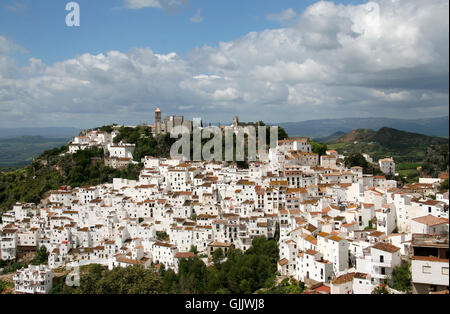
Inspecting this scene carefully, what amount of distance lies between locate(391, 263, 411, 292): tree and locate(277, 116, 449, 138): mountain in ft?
113

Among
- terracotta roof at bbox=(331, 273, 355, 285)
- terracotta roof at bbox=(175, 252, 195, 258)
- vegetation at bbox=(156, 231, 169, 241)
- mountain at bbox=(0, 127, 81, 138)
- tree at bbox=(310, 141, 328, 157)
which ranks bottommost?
terracotta roof at bbox=(175, 252, 195, 258)

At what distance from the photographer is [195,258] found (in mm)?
17219

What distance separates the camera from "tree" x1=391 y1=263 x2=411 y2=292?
10547 mm

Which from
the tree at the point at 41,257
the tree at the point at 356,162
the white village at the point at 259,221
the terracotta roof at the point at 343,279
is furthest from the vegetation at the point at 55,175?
the terracotta roof at the point at 343,279

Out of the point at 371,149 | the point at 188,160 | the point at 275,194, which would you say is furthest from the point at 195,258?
the point at 371,149

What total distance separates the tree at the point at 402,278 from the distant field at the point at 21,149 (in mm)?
41820

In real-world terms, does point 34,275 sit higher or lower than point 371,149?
lower

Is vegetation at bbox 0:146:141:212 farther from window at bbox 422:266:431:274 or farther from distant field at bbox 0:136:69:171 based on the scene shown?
window at bbox 422:266:431:274

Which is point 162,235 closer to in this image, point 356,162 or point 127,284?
point 127,284

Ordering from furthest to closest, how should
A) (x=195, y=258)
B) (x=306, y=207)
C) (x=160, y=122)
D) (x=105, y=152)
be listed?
(x=160, y=122) → (x=105, y=152) → (x=306, y=207) → (x=195, y=258)

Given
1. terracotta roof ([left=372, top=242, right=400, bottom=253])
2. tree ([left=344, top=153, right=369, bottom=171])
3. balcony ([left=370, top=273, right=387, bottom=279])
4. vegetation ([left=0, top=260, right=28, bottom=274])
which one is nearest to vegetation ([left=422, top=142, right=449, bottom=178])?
tree ([left=344, top=153, right=369, bottom=171])

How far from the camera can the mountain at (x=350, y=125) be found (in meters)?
46.7
